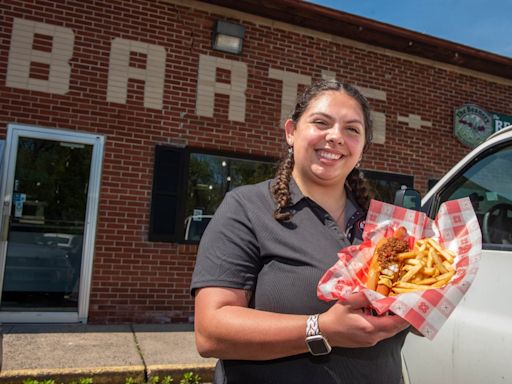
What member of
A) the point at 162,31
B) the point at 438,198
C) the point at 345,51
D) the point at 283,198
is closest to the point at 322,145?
the point at 283,198

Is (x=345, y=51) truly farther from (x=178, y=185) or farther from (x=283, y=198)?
(x=283, y=198)

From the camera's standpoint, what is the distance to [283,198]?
1490 millimetres

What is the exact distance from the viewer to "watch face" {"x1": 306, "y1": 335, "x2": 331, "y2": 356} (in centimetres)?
117

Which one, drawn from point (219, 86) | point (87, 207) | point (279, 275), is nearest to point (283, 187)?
point (279, 275)

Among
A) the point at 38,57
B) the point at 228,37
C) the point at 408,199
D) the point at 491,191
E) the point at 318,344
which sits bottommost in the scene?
the point at 318,344

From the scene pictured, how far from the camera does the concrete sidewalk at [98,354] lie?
13.5 feet

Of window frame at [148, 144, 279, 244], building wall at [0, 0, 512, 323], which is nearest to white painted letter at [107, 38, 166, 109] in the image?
building wall at [0, 0, 512, 323]

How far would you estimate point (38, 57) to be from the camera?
558cm

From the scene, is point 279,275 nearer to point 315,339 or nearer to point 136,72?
point 315,339

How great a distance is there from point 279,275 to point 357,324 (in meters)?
0.31

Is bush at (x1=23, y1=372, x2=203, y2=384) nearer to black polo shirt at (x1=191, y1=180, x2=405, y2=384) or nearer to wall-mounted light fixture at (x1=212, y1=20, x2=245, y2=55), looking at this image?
black polo shirt at (x1=191, y1=180, x2=405, y2=384)

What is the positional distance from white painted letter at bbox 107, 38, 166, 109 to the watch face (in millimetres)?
5283

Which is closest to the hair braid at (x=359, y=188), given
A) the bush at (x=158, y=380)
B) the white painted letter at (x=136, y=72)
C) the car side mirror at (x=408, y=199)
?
the car side mirror at (x=408, y=199)

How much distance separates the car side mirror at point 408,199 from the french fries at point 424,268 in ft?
1.26
